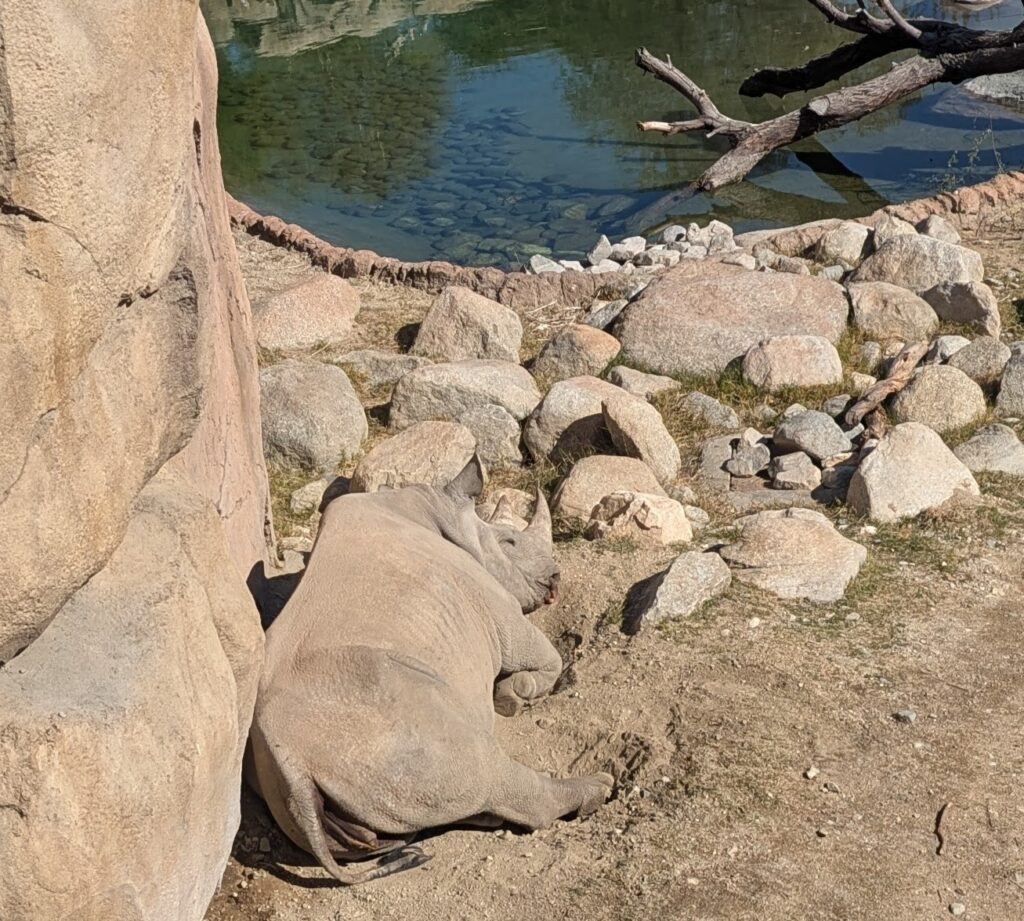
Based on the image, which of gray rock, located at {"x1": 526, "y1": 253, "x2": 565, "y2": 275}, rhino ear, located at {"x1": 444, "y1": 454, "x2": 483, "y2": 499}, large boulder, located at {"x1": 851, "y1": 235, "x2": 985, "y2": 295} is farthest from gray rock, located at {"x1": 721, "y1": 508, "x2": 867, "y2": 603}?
gray rock, located at {"x1": 526, "y1": 253, "x2": 565, "y2": 275}

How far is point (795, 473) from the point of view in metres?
7.26

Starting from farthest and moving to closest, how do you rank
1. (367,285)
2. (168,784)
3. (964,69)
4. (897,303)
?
(964,69) → (367,285) → (897,303) → (168,784)

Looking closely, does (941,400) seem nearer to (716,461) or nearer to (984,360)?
(984,360)

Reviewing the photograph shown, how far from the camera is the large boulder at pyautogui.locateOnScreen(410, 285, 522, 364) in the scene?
9.02 metres

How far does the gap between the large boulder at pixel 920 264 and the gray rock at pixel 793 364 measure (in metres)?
1.18

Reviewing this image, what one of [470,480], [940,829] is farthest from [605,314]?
[940,829]

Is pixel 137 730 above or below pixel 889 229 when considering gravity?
above

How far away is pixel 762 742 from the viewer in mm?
4965

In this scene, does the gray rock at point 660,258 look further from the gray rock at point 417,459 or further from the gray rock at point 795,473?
the gray rock at point 417,459

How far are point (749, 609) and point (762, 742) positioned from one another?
985 mm

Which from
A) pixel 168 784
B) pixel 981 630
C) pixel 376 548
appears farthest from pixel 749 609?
pixel 168 784

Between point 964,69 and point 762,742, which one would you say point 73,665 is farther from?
point 964,69

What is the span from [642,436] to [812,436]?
0.89 metres

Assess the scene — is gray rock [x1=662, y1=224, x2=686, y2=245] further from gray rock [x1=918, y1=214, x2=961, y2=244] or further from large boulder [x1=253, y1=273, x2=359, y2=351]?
large boulder [x1=253, y1=273, x2=359, y2=351]
